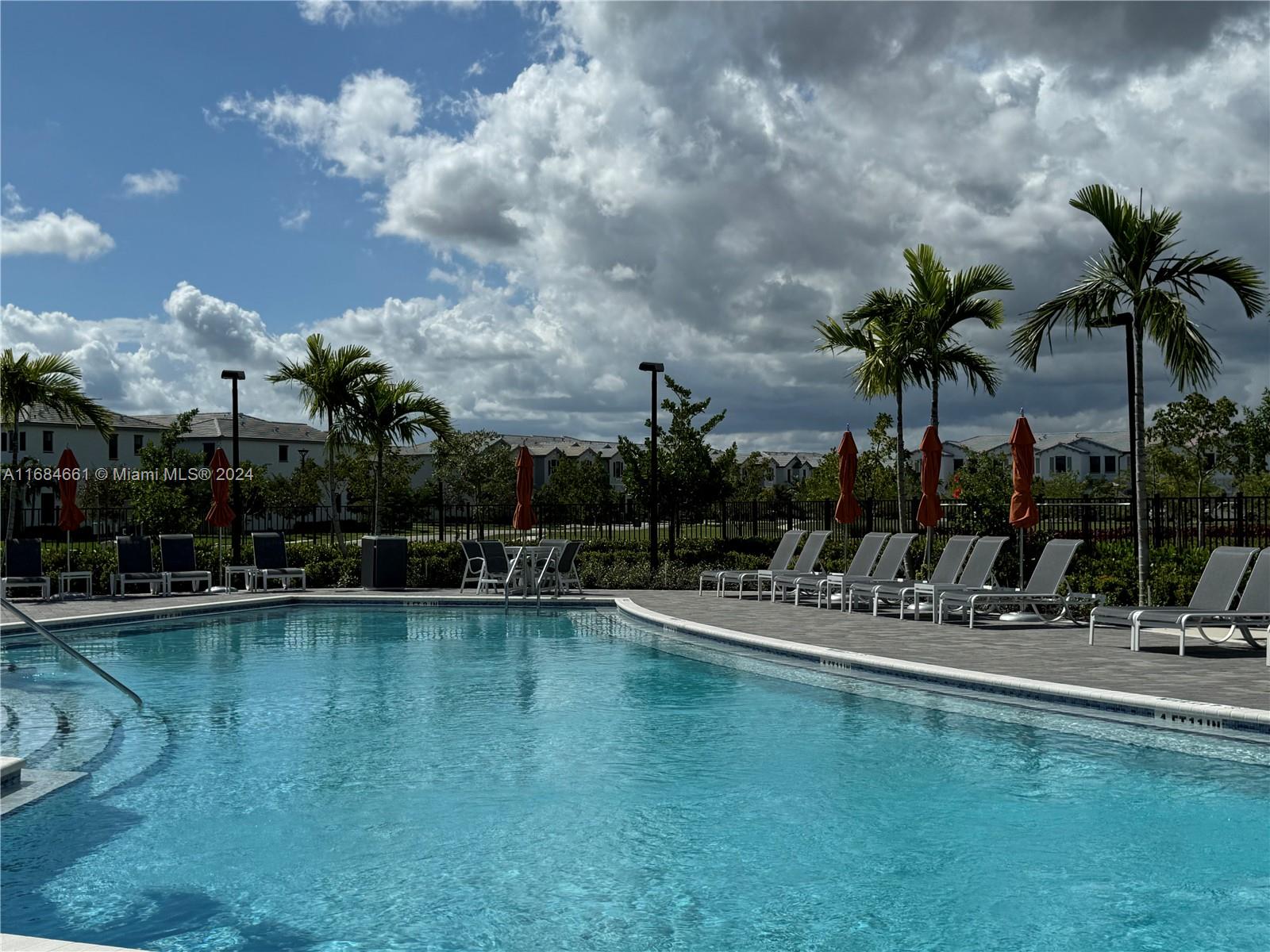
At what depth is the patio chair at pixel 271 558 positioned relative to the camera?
19516mm

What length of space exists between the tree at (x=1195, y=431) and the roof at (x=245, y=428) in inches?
2177

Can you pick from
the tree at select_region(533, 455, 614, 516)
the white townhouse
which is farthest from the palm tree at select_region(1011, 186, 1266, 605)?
the white townhouse

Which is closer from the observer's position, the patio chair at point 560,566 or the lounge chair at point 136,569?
the patio chair at point 560,566

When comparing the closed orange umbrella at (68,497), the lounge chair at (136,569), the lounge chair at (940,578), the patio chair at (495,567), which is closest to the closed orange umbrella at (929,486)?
the lounge chair at (940,578)

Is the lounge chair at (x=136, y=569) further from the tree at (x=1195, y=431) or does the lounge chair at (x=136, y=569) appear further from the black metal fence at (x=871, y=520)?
the tree at (x=1195, y=431)

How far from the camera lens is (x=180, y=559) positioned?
19.2m

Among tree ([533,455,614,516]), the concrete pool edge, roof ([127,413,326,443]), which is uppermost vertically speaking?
roof ([127,413,326,443])

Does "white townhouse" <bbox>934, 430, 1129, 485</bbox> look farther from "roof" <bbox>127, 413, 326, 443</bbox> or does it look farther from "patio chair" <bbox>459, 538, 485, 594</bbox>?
"patio chair" <bbox>459, 538, 485, 594</bbox>

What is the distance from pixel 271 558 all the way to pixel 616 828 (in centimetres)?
1514

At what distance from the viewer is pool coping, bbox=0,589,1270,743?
25.1 ft

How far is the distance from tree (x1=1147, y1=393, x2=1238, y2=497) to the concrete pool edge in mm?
34396

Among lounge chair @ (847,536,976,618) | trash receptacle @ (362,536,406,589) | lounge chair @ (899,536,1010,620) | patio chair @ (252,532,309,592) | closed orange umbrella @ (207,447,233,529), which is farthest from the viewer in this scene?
closed orange umbrella @ (207,447,233,529)

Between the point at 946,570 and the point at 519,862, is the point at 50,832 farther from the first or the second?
the point at 946,570

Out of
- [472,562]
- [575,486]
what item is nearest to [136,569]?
[472,562]
